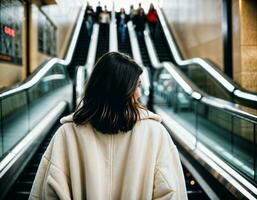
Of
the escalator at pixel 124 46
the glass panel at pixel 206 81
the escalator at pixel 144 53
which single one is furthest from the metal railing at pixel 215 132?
the escalator at pixel 124 46

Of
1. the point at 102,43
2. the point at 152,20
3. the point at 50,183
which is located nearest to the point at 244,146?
the point at 50,183

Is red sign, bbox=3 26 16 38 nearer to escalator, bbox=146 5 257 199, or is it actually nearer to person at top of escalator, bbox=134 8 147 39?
escalator, bbox=146 5 257 199

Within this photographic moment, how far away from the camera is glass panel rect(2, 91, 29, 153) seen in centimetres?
491

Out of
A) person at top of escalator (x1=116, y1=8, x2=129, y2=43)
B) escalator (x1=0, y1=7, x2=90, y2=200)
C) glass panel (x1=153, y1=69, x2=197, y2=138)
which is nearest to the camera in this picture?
escalator (x1=0, y1=7, x2=90, y2=200)

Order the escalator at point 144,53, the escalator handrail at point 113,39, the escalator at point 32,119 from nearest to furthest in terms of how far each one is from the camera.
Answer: the escalator at point 32,119
the escalator at point 144,53
the escalator handrail at point 113,39

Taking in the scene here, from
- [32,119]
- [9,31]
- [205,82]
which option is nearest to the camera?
[32,119]

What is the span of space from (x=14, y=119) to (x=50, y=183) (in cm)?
410

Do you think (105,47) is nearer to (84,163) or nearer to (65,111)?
(65,111)

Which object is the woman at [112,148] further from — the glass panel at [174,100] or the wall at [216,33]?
the wall at [216,33]

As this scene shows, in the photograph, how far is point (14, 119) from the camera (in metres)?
5.41

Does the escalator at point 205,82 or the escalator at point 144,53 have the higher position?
the escalator at point 144,53

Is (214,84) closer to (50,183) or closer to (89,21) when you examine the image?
(50,183)

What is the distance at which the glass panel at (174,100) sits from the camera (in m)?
7.05

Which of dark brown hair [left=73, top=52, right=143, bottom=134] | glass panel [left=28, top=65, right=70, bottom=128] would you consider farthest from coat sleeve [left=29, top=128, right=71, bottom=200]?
glass panel [left=28, top=65, right=70, bottom=128]
